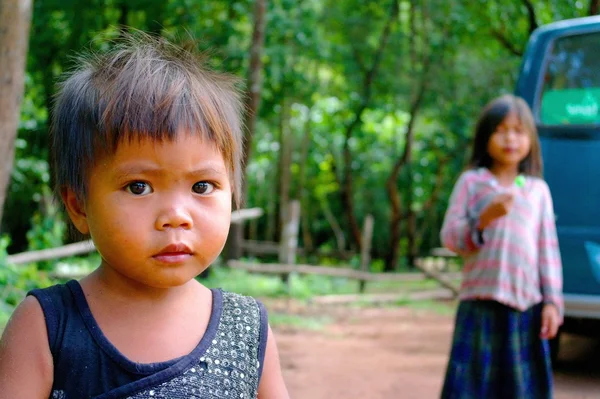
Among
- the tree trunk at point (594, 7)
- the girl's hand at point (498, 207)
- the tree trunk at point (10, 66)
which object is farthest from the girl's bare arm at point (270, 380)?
the tree trunk at point (594, 7)

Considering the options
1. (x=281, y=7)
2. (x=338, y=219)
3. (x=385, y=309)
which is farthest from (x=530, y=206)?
(x=338, y=219)

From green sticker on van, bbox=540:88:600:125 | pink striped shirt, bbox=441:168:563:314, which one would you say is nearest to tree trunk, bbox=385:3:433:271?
green sticker on van, bbox=540:88:600:125

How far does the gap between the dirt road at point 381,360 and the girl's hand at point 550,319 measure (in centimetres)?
202

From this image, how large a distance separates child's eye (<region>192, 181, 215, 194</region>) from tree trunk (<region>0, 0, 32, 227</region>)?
9.38 ft

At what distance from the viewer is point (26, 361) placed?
121cm

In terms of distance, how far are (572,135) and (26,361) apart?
13.8 ft

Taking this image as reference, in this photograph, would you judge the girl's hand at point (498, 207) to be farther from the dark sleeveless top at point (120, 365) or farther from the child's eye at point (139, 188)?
the child's eye at point (139, 188)

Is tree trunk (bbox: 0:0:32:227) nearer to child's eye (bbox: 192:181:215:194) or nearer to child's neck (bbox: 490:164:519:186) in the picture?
child's neck (bbox: 490:164:519:186)

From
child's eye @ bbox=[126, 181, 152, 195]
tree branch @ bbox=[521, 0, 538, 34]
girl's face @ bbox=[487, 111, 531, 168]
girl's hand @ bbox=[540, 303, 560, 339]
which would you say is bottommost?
girl's hand @ bbox=[540, 303, 560, 339]

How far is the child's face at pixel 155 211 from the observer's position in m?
1.22

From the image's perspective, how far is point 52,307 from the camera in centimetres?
126

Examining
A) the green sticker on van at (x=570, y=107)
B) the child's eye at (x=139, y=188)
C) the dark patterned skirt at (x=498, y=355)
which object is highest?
the green sticker on van at (x=570, y=107)

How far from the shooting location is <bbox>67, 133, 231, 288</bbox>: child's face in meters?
1.22

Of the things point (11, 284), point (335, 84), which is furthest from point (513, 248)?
point (335, 84)
